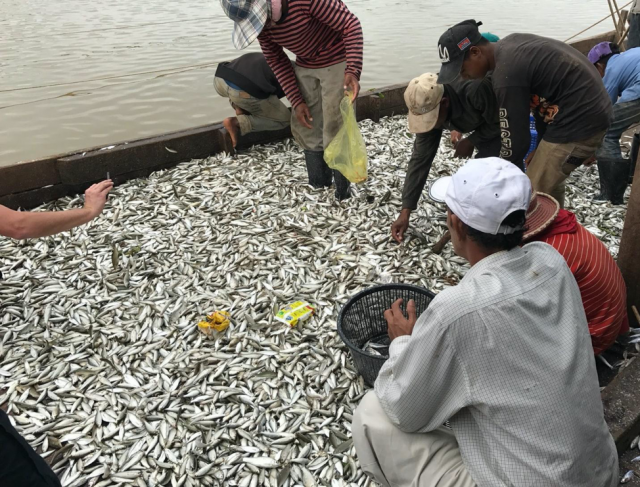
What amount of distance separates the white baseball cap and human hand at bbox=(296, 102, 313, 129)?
293cm

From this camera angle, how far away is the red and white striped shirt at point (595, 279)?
7.05 feet

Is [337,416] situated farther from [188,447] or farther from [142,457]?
[142,457]

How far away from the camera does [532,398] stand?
1.37 meters

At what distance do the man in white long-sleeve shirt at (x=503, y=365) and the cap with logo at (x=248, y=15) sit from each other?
8.35 feet

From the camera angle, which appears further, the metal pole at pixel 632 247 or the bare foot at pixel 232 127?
the bare foot at pixel 232 127

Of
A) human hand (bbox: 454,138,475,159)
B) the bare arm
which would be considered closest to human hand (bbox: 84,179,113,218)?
the bare arm

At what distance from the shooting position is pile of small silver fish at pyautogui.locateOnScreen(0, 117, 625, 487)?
231 cm

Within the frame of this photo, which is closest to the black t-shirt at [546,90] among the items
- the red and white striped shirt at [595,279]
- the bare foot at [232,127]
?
the red and white striped shirt at [595,279]

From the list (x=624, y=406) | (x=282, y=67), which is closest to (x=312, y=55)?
(x=282, y=67)

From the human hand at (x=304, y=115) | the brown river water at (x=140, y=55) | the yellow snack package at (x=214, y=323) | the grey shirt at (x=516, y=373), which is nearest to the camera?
the grey shirt at (x=516, y=373)

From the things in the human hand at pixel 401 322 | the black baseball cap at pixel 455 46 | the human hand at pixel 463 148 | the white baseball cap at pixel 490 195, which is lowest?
the human hand at pixel 463 148

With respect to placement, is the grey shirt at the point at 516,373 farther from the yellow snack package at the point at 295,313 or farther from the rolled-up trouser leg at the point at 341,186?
the rolled-up trouser leg at the point at 341,186

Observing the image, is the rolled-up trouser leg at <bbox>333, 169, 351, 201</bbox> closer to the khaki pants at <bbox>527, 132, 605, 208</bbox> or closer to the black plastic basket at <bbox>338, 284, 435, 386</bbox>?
the khaki pants at <bbox>527, 132, 605, 208</bbox>

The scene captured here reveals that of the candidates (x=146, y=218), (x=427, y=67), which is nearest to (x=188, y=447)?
(x=146, y=218)
